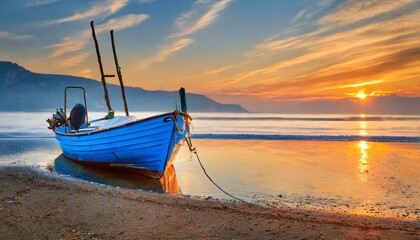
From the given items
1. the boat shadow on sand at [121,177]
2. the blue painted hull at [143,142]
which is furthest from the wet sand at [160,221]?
the blue painted hull at [143,142]

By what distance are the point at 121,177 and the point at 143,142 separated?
1.62 metres

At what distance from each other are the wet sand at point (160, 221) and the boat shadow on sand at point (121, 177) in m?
2.85

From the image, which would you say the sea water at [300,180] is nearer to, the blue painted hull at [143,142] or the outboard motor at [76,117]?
the blue painted hull at [143,142]

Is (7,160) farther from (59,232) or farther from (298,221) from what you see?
(298,221)

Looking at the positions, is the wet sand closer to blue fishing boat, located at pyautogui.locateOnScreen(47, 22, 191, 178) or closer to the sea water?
the sea water

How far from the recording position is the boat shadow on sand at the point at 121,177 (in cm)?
1129

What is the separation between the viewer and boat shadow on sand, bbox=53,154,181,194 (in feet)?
37.0

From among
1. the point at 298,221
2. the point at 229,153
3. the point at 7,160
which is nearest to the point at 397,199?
the point at 298,221

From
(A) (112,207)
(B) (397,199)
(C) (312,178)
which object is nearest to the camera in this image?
(A) (112,207)

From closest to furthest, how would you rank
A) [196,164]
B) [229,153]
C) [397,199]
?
[397,199]
[196,164]
[229,153]

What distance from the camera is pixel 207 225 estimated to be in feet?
19.9

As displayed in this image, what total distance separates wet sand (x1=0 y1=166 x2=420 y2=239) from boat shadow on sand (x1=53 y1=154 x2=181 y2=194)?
285 centimetres

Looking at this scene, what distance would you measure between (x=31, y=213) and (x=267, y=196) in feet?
19.4

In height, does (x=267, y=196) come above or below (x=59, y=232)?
below
